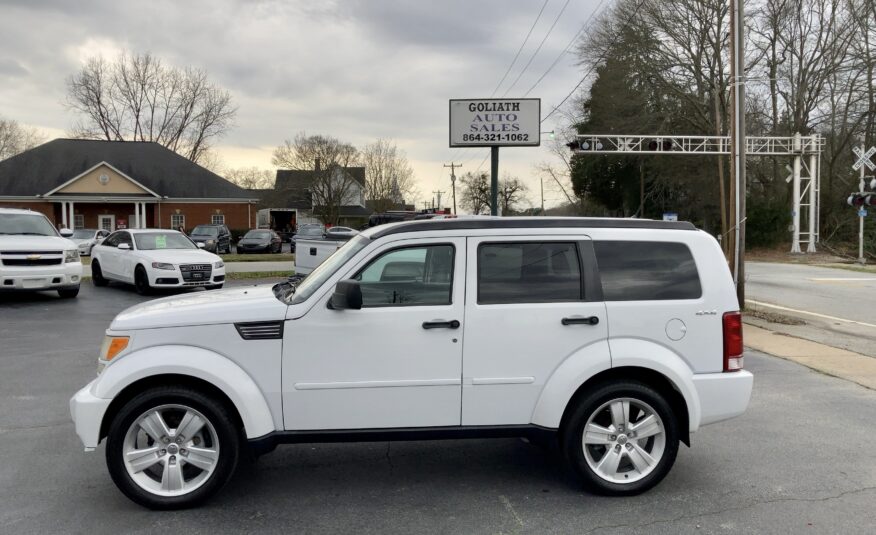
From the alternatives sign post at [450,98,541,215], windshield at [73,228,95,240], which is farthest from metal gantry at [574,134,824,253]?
windshield at [73,228,95,240]

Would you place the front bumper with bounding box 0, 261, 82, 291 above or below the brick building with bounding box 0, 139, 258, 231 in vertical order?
below

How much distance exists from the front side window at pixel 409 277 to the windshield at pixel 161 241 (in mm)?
13274

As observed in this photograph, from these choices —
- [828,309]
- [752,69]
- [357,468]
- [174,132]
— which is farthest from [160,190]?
[357,468]

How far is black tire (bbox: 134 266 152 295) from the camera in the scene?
15.2 meters

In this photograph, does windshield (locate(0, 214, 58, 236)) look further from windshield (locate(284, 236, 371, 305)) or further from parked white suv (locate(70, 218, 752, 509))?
windshield (locate(284, 236, 371, 305))

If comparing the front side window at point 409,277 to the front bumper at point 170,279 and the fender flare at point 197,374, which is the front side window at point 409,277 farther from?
the front bumper at point 170,279

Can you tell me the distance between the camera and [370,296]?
4.21 m

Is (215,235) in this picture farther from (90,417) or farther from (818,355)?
(90,417)

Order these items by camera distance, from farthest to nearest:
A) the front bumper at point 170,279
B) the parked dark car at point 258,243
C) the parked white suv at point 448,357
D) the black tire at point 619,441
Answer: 1. the parked dark car at point 258,243
2. the front bumper at point 170,279
3. the black tire at point 619,441
4. the parked white suv at point 448,357

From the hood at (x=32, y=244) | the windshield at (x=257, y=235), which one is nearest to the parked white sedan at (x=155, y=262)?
the hood at (x=32, y=244)

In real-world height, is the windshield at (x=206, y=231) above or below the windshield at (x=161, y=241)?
above

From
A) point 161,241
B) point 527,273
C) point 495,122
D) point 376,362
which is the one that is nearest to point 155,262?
point 161,241

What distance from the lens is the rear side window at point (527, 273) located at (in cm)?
428

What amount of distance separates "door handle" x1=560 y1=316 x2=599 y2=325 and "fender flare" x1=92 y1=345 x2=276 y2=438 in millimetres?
1942
